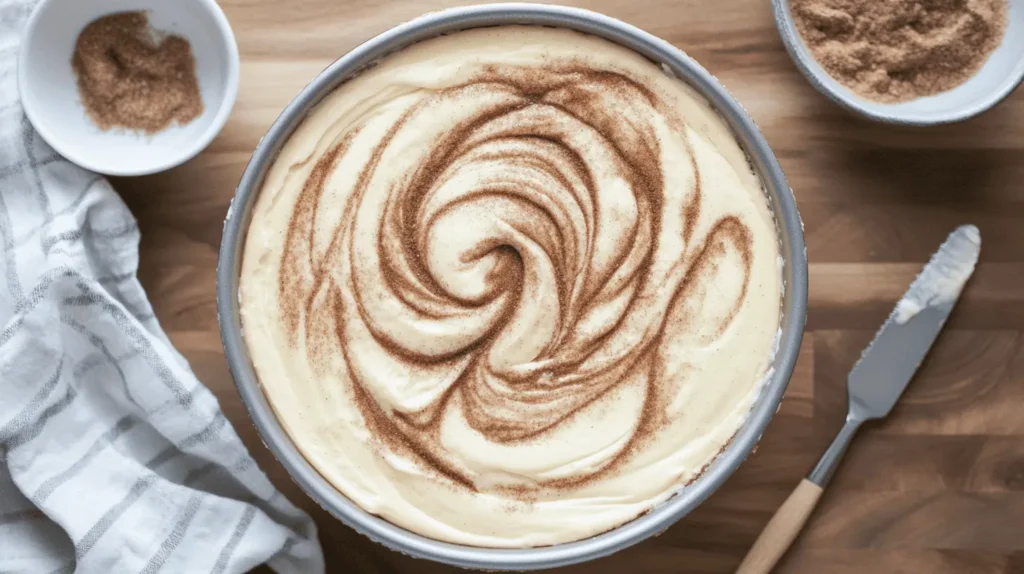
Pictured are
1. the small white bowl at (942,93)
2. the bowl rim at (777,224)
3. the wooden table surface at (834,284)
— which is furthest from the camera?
the wooden table surface at (834,284)

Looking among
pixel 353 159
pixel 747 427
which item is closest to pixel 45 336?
pixel 353 159

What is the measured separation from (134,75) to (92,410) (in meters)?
0.61

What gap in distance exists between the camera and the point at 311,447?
1608 mm

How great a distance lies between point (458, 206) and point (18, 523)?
985 mm

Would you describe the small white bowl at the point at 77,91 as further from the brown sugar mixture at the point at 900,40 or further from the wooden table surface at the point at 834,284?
the brown sugar mixture at the point at 900,40

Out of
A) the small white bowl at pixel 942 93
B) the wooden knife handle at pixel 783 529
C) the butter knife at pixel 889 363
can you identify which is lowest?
the wooden knife handle at pixel 783 529

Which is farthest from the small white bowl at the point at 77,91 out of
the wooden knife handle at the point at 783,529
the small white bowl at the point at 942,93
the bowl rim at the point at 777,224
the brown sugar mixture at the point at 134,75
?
the wooden knife handle at the point at 783,529

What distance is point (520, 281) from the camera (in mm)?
1600

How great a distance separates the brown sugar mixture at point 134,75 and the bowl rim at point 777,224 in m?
0.29

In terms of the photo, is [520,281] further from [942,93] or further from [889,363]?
[942,93]

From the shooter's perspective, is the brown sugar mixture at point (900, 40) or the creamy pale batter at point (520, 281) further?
the brown sugar mixture at point (900, 40)

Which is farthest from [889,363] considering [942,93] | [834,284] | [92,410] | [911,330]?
[92,410]

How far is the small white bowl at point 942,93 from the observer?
1.65 metres

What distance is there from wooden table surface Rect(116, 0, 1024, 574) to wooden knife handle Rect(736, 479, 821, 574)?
0.05 m
